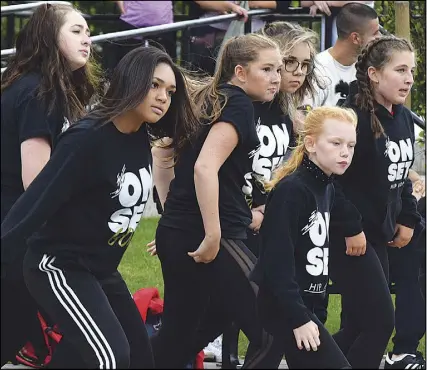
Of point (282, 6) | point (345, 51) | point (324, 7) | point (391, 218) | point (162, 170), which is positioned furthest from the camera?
point (282, 6)

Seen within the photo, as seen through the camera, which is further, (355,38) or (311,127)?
(355,38)

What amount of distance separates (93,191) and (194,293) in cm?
95

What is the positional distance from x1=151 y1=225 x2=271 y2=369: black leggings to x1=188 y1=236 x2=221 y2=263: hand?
5cm

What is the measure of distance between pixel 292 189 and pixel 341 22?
2882 mm

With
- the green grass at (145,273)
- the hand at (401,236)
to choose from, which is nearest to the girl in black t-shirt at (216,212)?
the hand at (401,236)

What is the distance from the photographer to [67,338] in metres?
4.99

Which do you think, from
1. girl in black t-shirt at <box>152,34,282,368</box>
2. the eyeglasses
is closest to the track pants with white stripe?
girl in black t-shirt at <box>152,34,282,368</box>

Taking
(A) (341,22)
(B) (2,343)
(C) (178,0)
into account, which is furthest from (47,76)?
(C) (178,0)

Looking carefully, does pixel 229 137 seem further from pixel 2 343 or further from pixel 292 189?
pixel 2 343

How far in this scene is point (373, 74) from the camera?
6332 mm

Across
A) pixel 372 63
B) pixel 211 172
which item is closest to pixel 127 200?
pixel 211 172

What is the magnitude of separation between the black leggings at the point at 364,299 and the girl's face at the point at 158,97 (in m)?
1.22

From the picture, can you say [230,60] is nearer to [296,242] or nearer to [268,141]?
[268,141]

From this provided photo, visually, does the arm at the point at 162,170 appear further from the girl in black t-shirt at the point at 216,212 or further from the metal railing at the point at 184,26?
the metal railing at the point at 184,26
